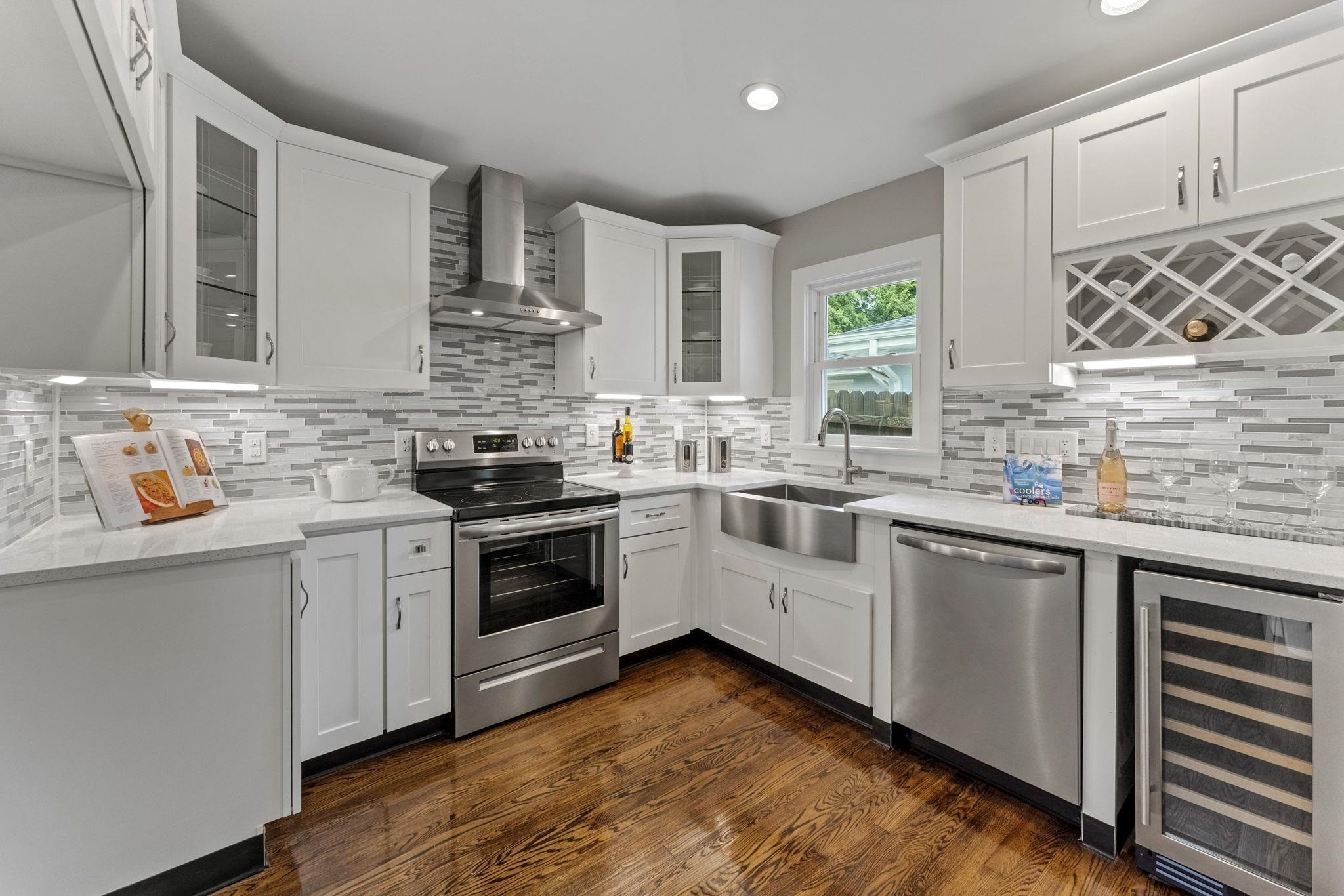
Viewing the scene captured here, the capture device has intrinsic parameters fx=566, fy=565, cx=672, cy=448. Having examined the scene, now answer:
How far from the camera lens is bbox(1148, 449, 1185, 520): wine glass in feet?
6.48

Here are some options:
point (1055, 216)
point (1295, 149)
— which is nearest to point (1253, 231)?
point (1295, 149)

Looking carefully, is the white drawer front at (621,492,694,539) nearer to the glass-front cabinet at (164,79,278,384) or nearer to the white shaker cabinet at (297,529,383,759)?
the white shaker cabinet at (297,529,383,759)

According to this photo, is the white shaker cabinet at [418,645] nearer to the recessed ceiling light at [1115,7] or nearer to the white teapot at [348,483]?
the white teapot at [348,483]

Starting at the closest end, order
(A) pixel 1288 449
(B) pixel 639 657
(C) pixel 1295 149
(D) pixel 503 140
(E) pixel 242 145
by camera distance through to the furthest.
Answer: (C) pixel 1295 149
(A) pixel 1288 449
(E) pixel 242 145
(D) pixel 503 140
(B) pixel 639 657

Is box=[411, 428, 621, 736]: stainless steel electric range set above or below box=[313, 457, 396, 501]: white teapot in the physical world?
below

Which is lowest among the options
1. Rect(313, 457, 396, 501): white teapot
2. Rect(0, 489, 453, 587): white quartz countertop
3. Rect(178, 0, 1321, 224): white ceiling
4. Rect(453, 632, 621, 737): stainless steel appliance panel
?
Rect(453, 632, 621, 737): stainless steel appliance panel

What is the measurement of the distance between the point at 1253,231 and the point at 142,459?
139 inches

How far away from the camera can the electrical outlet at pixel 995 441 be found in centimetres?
251

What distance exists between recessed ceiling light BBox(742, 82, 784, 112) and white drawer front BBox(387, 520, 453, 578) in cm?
210

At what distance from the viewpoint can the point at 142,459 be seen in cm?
183

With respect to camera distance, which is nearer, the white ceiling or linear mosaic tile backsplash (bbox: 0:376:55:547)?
linear mosaic tile backsplash (bbox: 0:376:55:547)

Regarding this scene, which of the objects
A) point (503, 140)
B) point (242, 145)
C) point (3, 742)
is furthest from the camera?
point (503, 140)

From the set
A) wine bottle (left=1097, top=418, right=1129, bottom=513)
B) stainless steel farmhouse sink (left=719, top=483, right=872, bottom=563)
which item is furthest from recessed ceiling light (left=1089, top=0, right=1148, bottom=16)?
stainless steel farmhouse sink (left=719, top=483, right=872, bottom=563)

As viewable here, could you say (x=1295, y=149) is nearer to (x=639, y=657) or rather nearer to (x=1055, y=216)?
(x=1055, y=216)
